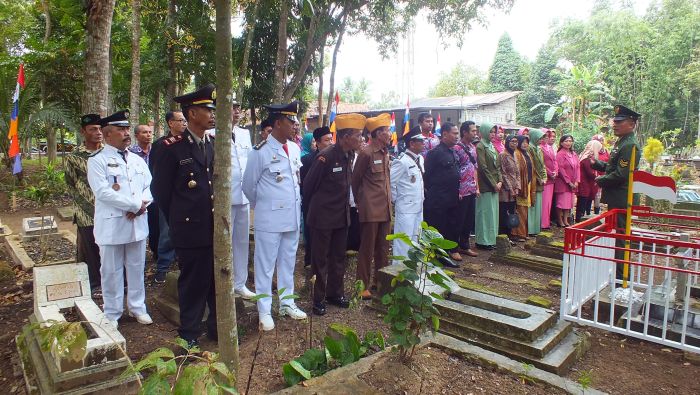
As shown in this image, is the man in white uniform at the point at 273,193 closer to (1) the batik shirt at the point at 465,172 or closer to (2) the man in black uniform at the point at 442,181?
(2) the man in black uniform at the point at 442,181

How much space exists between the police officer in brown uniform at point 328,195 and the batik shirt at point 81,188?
77.8 inches

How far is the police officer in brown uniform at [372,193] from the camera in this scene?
15.1 ft

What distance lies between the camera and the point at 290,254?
13.4 ft

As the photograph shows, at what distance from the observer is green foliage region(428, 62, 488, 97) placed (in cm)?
4647

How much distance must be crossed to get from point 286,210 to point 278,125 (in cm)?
73

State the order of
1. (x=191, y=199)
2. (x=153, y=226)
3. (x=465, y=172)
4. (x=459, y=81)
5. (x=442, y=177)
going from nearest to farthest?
(x=191, y=199)
(x=153, y=226)
(x=442, y=177)
(x=465, y=172)
(x=459, y=81)

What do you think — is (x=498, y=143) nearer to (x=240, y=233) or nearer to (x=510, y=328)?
(x=510, y=328)

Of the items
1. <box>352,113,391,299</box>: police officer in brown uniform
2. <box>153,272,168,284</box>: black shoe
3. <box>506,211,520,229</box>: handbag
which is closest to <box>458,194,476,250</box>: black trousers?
<box>506,211,520,229</box>: handbag

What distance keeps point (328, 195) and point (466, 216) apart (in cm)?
303

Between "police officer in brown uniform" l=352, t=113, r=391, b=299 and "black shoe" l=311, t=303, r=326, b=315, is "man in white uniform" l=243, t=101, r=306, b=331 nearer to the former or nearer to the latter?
"black shoe" l=311, t=303, r=326, b=315

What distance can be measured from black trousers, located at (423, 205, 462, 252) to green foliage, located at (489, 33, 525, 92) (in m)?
35.6

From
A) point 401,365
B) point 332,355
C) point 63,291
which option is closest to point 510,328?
point 401,365

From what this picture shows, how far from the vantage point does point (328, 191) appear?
421 centimetres

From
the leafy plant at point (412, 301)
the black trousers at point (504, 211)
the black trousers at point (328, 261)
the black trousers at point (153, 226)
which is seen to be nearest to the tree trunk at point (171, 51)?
the black trousers at point (153, 226)
